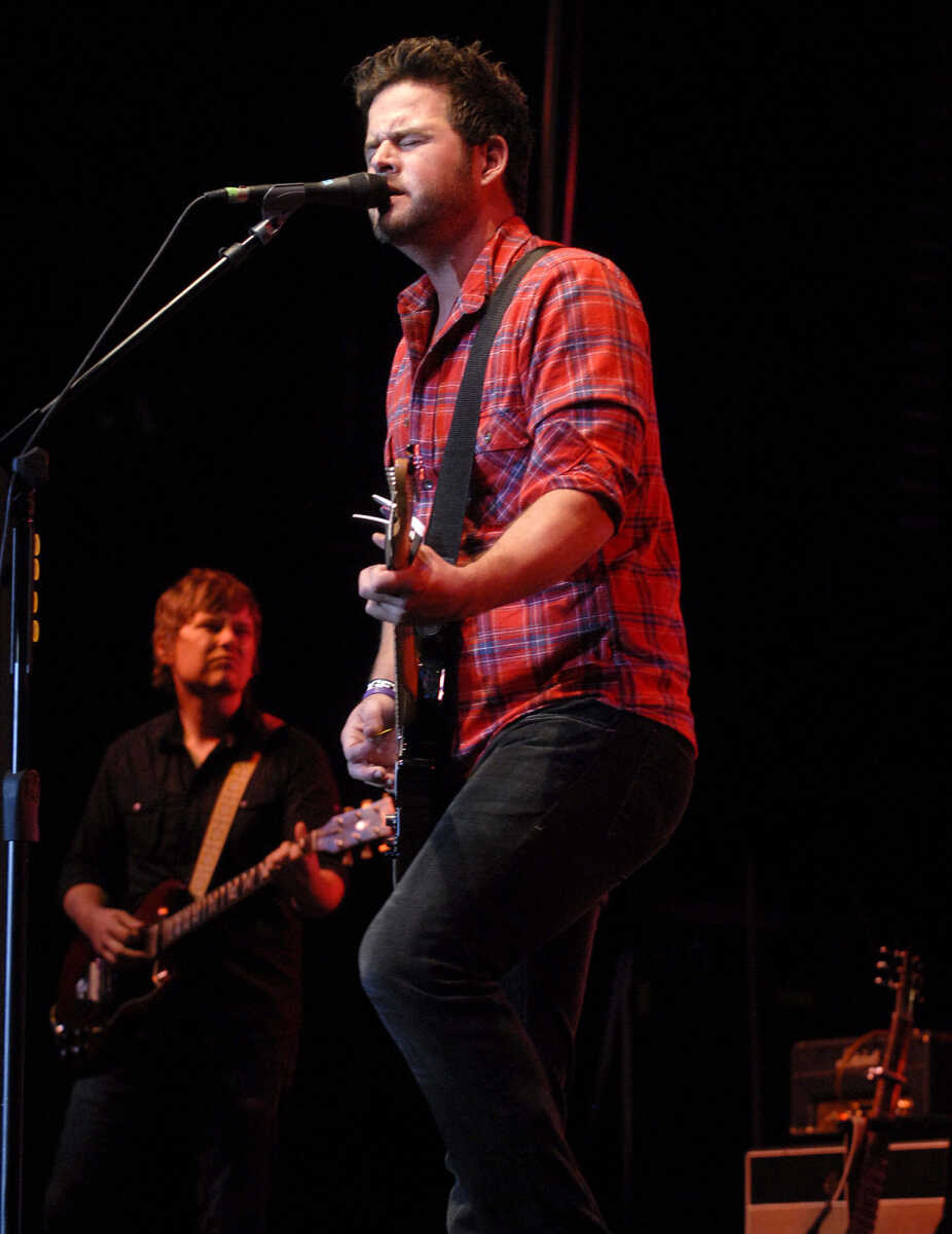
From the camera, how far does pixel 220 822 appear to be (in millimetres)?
5012

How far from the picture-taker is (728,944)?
6156 millimetres

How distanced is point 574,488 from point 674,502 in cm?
386

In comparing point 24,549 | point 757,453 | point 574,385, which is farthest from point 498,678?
point 757,453

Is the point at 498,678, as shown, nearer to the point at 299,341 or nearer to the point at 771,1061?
the point at 299,341

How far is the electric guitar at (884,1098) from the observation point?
4531 mm

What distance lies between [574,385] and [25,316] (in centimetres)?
354

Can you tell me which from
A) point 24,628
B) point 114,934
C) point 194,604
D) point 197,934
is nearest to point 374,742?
point 24,628

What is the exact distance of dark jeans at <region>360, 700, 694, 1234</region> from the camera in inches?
76.7

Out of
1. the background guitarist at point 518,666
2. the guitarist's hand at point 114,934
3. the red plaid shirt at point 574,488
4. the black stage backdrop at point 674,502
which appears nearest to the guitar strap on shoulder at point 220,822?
the guitarist's hand at point 114,934

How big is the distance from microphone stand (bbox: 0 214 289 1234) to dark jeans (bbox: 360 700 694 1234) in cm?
87

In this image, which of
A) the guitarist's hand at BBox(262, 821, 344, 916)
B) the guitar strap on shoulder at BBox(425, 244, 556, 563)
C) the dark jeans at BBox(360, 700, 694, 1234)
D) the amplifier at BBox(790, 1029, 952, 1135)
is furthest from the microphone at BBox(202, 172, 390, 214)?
the amplifier at BBox(790, 1029, 952, 1135)

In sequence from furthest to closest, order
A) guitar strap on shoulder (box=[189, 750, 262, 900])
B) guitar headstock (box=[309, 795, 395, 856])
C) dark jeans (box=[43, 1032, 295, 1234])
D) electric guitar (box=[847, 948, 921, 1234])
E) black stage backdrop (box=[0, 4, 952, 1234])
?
black stage backdrop (box=[0, 4, 952, 1234])
guitar strap on shoulder (box=[189, 750, 262, 900])
guitar headstock (box=[309, 795, 395, 856])
electric guitar (box=[847, 948, 921, 1234])
dark jeans (box=[43, 1032, 295, 1234])

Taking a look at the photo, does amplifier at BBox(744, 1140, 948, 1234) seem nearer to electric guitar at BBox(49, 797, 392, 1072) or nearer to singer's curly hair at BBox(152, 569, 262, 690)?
electric guitar at BBox(49, 797, 392, 1072)

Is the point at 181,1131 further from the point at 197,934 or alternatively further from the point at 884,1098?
the point at 884,1098
